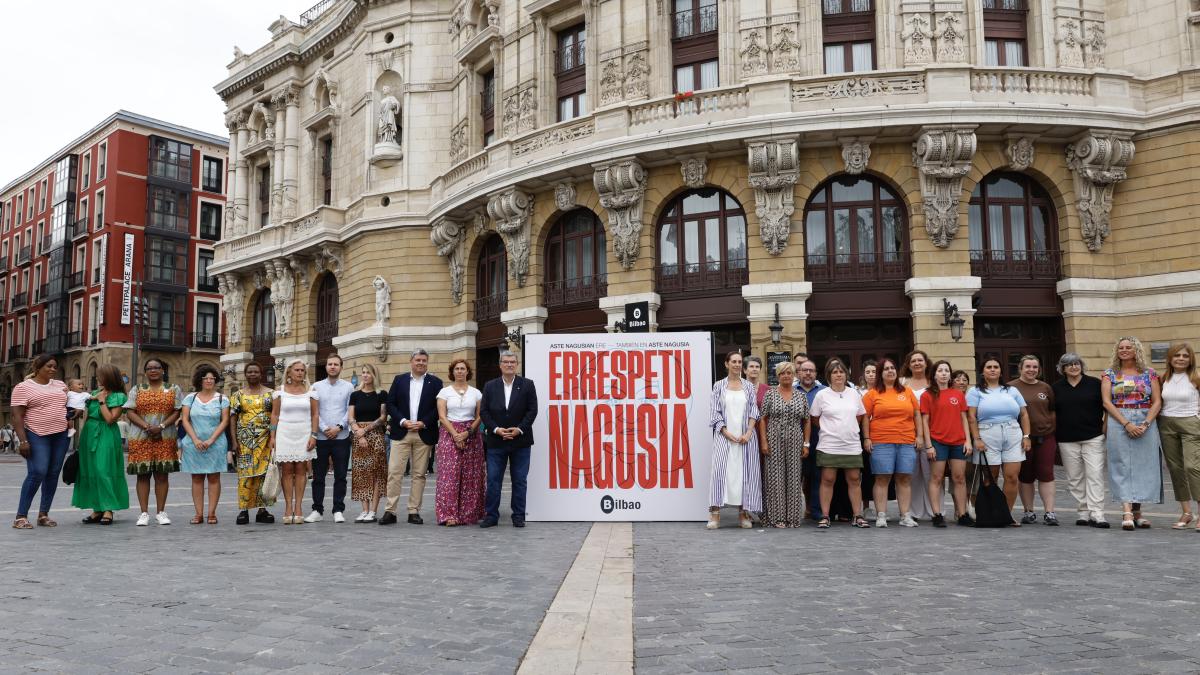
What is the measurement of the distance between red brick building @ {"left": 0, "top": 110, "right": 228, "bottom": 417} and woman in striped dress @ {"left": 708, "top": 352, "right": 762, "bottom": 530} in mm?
48944

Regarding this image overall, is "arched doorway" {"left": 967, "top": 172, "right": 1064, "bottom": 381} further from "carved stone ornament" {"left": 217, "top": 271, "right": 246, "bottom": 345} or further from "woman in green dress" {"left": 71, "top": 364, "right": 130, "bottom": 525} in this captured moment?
"carved stone ornament" {"left": 217, "top": 271, "right": 246, "bottom": 345}

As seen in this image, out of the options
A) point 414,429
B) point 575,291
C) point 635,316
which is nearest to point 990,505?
point 414,429

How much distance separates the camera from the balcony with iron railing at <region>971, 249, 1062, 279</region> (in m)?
21.3

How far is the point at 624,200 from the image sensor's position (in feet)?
75.2

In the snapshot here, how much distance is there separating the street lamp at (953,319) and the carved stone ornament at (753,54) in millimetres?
7326

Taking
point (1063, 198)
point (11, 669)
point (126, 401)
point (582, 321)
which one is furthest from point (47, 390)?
point (1063, 198)

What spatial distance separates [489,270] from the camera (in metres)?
28.4

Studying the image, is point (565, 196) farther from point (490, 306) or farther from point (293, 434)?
point (293, 434)

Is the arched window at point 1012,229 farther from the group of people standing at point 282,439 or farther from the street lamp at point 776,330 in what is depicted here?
the group of people standing at point 282,439

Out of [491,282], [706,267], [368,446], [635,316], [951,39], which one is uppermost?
[951,39]

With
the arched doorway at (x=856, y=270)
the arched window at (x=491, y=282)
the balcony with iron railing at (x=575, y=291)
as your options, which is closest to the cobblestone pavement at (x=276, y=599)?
the arched doorway at (x=856, y=270)

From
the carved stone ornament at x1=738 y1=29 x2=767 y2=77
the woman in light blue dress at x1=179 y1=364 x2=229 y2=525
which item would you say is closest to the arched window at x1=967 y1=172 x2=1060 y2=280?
the carved stone ornament at x1=738 y1=29 x2=767 y2=77

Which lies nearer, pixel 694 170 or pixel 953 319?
pixel 953 319

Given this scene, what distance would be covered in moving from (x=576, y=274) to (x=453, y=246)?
579 centimetres
